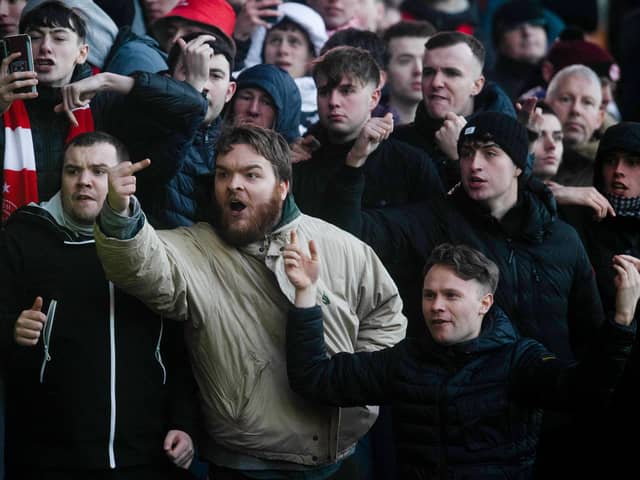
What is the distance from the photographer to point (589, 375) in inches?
189

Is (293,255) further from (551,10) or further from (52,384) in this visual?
(551,10)

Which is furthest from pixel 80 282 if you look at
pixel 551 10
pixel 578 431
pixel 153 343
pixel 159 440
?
pixel 551 10

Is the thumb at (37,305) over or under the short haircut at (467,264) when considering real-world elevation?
under

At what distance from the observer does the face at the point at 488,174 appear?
19.4 ft

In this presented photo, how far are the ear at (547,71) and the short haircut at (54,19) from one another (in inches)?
149

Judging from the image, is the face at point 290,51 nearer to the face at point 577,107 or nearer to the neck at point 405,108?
the neck at point 405,108

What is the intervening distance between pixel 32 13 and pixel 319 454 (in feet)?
7.99

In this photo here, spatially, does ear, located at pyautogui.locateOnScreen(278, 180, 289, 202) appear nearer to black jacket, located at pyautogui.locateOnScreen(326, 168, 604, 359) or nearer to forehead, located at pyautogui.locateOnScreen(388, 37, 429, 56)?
black jacket, located at pyautogui.locateOnScreen(326, 168, 604, 359)

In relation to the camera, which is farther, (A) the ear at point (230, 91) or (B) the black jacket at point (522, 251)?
(A) the ear at point (230, 91)

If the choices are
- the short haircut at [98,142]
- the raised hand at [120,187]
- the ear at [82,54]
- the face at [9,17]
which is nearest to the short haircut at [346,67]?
the ear at [82,54]

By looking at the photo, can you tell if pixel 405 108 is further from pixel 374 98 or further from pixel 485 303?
pixel 485 303

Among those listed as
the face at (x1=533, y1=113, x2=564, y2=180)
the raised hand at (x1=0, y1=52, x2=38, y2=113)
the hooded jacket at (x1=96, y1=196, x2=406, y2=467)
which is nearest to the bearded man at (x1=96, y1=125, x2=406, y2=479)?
the hooded jacket at (x1=96, y1=196, x2=406, y2=467)

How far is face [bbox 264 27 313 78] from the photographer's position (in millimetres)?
7441

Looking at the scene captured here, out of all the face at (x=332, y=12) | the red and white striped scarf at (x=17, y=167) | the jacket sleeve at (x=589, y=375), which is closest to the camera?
the jacket sleeve at (x=589, y=375)
